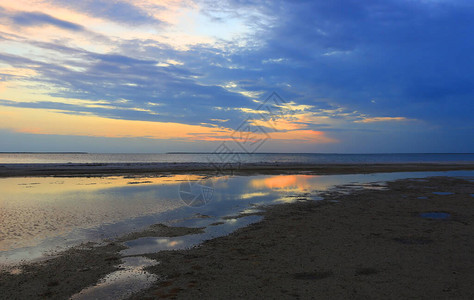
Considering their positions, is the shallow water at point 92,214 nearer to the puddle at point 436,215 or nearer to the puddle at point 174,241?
the puddle at point 174,241

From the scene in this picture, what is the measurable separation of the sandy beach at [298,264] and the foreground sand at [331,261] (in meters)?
0.02

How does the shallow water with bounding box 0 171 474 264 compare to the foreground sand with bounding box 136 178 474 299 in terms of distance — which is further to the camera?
the shallow water with bounding box 0 171 474 264

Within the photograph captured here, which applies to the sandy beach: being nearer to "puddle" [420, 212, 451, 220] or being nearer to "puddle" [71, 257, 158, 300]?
"puddle" [71, 257, 158, 300]

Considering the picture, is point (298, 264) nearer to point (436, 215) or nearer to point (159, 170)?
point (436, 215)

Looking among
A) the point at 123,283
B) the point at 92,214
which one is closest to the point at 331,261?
the point at 123,283

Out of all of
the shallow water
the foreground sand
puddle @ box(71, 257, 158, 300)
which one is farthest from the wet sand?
puddle @ box(71, 257, 158, 300)

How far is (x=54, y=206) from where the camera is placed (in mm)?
17000

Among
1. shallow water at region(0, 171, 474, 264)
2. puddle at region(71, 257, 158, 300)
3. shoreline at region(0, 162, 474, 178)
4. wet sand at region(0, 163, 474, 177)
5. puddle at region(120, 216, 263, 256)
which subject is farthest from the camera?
wet sand at region(0, 163, 474, 177)

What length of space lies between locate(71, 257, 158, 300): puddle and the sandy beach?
0.25 metres

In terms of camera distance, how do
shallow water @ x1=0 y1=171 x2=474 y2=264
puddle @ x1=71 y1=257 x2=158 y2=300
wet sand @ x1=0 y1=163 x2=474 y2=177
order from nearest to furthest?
1. puddle @ x1=71 y1=257 x2=158 y2=300
2. shallow water @ x1=0 y1=171 x2=474 y2=264
3. wet sand @ x1=0 y1=163 x2=474 y2=177

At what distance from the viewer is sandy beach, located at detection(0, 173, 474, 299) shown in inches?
253

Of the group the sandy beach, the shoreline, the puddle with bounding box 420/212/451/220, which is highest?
the shoreline

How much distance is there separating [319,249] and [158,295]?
17.3 ft

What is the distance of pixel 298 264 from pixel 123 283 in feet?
15.0
